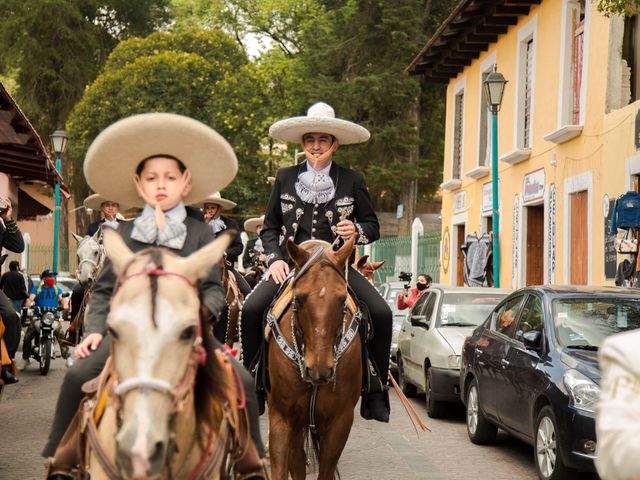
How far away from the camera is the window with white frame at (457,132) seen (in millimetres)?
31391

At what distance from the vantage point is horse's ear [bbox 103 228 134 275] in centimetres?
432

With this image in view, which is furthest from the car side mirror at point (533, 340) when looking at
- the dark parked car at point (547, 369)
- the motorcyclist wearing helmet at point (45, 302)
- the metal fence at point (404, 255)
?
the metal fence at point (404, 255)

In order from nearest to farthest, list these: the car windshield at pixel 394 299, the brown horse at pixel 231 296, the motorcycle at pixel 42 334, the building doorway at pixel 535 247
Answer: the brown horse at pixel 231 296 → the motorcycle at pixel 42 334 → the car windshield at pixel 394 299 → the building doorway at pixel 535 247

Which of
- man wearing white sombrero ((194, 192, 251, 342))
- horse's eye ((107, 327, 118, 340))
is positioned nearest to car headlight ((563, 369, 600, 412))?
man wearing white sombrero ((194, 192, 251, 342))

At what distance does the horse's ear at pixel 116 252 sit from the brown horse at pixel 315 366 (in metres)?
2.79

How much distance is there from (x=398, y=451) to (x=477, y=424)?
1.11 m

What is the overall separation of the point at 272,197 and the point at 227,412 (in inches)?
157

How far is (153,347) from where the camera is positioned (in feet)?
12.7

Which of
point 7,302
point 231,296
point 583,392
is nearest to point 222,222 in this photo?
point 231,296

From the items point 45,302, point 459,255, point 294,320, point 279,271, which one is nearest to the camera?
point 294,320

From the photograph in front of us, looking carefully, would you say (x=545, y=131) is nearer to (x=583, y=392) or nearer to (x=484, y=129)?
(x=484, y=129)

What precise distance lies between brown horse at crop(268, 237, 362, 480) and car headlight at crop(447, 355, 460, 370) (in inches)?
254

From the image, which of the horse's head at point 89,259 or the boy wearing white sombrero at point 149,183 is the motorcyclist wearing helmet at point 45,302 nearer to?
the horse's head at point 89,259

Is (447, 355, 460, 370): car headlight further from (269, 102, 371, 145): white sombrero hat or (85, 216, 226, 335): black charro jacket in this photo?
(85, 216, 226, 335): black charro jacket
